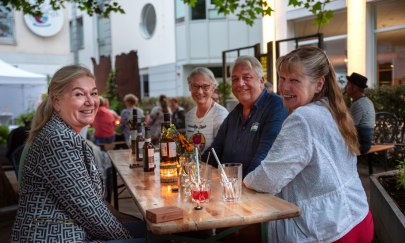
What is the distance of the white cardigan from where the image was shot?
6.03ft

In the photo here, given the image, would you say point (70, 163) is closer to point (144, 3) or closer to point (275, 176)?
point (275, 176)

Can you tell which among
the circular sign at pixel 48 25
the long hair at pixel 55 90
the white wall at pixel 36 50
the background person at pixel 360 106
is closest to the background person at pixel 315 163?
the long hair at pixel 55 90

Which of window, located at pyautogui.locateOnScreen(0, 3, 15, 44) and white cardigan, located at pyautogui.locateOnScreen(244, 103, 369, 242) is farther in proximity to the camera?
window, located at pyautogui.locateOnScreen(0, 3, 15, 44)

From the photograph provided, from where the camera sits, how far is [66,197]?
1.81 meters

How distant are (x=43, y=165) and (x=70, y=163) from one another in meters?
0.11

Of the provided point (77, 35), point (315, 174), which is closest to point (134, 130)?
point (315, 174)

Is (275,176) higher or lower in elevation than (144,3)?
lower

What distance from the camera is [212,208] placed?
1913 mm

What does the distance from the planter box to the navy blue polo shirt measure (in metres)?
1.05

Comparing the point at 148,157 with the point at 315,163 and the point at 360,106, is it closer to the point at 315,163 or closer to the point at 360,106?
the point at 315,163

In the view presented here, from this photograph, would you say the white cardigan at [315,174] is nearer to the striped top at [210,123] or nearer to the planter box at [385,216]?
the planter box at [385,216]

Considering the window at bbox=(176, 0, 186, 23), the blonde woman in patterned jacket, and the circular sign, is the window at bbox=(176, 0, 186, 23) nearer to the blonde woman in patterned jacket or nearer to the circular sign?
the circular sign

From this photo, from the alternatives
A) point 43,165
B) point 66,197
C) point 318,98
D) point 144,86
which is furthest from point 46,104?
point 144,86

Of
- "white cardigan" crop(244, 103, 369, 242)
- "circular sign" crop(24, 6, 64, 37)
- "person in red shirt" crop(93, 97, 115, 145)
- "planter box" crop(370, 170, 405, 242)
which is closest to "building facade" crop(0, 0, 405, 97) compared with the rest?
"circular sign" crop(24, 6, 64, 37)
